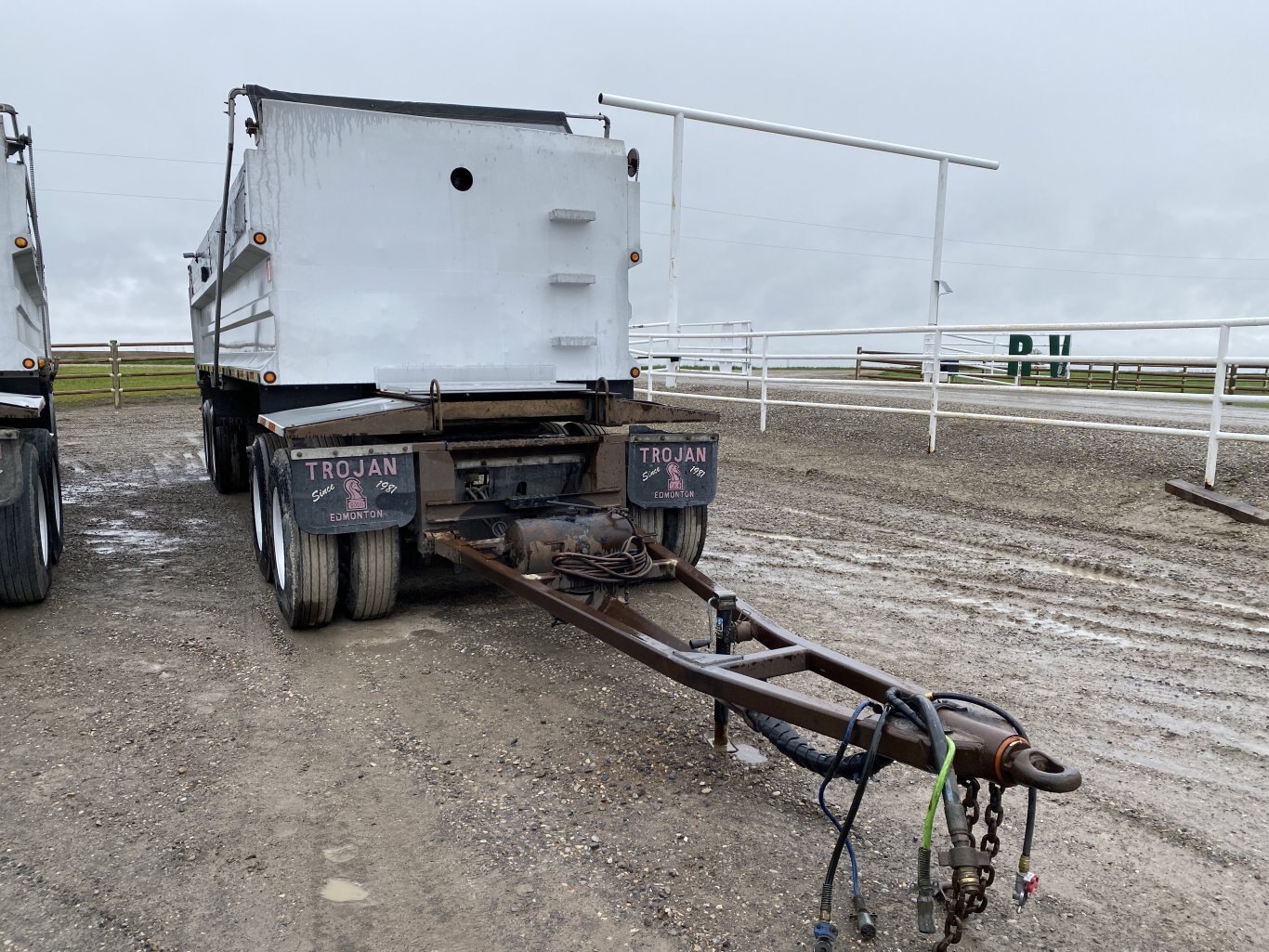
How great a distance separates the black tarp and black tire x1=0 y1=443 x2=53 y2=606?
2.50 metres

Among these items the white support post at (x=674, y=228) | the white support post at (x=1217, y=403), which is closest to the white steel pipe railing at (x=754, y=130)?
the white support post at (x=674, y=228)

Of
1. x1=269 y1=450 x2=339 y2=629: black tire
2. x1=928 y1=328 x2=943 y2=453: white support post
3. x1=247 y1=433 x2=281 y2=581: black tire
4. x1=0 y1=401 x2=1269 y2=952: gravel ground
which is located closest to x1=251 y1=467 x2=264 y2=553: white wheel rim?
x1=247 y1=433 x2=281 y2=581: black tire

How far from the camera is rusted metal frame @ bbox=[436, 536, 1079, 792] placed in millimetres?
2430

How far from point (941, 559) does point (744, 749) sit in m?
3.64

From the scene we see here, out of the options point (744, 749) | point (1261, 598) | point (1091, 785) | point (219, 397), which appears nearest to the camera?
point (1091, 785)

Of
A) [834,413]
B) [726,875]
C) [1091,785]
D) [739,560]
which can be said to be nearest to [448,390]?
[739,560]

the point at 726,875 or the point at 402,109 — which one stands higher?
the point at 402,109

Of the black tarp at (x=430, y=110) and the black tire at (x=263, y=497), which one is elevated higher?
the black tarp at (x=430, y=110)

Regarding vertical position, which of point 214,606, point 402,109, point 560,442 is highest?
point 402,109

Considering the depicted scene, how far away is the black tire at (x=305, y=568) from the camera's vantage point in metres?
4.95

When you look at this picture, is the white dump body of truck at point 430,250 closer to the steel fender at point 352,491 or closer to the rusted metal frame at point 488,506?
the rusted metal frame at point 488,506

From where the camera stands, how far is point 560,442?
5312mm

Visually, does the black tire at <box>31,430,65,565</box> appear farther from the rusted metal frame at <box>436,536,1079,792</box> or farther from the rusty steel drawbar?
the rusted metal frame at <box>436,536,1079,792</box>

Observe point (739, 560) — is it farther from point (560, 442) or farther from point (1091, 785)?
point (1091, 785)
